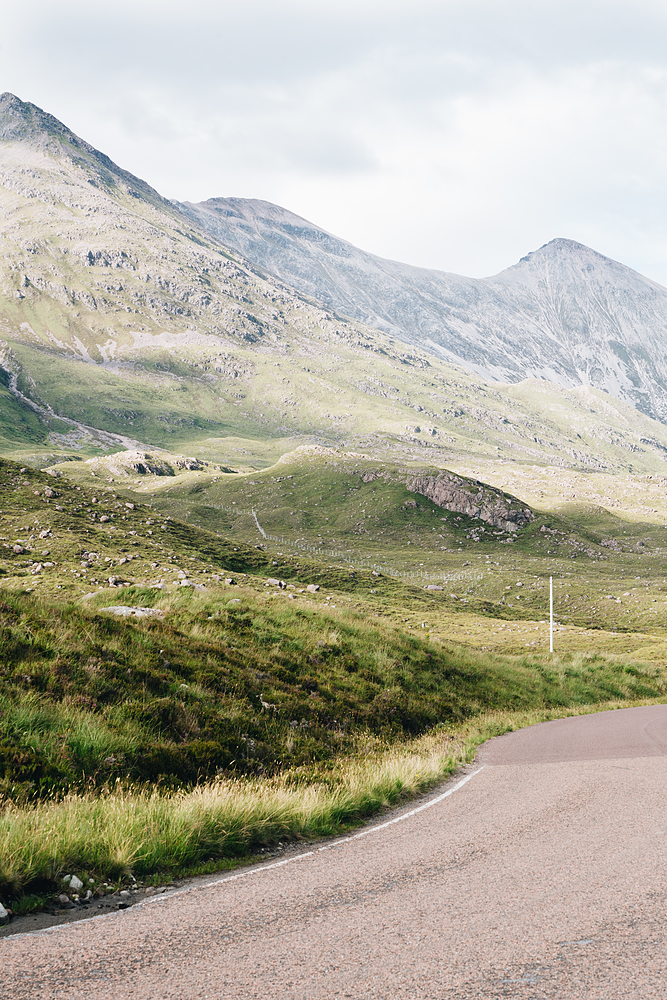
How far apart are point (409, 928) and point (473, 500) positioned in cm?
12761

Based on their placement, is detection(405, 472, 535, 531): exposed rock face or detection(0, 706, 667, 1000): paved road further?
detection(405, 472, 535, 531): exposed rock face

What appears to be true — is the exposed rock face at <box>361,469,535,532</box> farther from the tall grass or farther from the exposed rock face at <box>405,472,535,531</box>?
the tall grass

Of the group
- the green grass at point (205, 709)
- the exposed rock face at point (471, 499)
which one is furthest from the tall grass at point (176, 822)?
the exposed rock face at point (471, 499)

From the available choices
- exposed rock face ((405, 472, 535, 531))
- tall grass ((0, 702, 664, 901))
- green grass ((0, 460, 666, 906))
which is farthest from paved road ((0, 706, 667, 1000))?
exposed rock face ((405, 472, 535, 531))

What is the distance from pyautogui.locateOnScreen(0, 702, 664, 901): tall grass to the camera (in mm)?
6812

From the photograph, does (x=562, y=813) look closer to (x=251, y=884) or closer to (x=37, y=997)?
(x=251, y=884)

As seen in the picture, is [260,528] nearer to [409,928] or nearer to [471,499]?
[471,499]

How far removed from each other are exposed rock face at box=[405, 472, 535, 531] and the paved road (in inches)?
4659

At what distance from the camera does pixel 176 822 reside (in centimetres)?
809

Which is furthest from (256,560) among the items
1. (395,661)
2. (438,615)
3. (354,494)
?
(354,494)

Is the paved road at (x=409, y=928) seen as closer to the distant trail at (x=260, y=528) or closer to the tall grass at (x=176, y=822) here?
the tall grass at (x=176, y=822)

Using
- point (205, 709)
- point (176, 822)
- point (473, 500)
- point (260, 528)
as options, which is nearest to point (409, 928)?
point (176, 822)

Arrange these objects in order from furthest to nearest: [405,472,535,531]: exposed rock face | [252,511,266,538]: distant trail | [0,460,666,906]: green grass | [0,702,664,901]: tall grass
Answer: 1. [405,472,535,531]: exposed rock face
2. [252,511,266,538]: distant trail
3. [0,460,666,906]: green grass
4. [0,702,664,901]: tall grass

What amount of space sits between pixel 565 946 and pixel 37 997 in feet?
15.3
